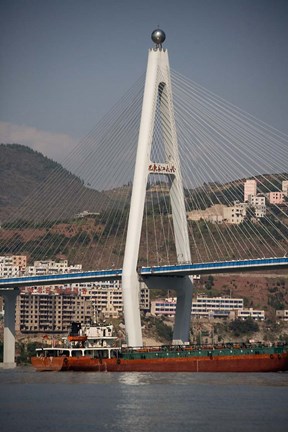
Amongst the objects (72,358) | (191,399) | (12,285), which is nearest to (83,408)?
(191,399)

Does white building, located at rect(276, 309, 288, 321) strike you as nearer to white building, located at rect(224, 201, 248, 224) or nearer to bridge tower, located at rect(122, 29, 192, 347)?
white building, located at rect(224, 201, 248, 224)

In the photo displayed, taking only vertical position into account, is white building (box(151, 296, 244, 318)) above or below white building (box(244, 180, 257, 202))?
below

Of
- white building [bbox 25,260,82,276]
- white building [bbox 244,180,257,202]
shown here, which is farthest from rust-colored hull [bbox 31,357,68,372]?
white building [bbox 244,180,257,202]

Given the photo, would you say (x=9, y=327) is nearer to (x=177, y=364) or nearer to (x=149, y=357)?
(x=149, y=357)

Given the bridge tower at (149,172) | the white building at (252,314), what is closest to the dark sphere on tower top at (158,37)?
the bridge tower at (149,172)

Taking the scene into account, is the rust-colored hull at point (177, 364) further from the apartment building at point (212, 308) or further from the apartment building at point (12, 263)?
the apartment building at point (12, 263)

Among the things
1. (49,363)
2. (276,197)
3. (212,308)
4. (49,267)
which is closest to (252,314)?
(212,308)
